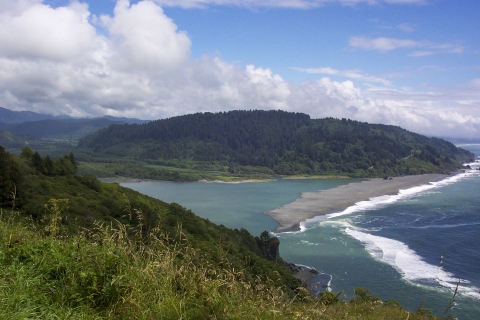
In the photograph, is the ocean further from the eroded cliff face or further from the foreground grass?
the foreground grass

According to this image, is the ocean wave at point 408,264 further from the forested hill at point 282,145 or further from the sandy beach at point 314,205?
the forested hill at point 282,145

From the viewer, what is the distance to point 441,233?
3462cm

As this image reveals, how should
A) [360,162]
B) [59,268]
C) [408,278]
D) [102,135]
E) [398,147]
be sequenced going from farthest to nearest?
[102,135]
[398,147]
[360,162]
[408,278]
[59,268]

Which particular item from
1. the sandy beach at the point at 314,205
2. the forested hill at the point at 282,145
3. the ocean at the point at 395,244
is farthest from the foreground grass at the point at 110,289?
the forested hill at the point at 282,145

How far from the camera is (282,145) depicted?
157 m

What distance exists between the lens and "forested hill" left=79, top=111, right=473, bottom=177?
400 feet

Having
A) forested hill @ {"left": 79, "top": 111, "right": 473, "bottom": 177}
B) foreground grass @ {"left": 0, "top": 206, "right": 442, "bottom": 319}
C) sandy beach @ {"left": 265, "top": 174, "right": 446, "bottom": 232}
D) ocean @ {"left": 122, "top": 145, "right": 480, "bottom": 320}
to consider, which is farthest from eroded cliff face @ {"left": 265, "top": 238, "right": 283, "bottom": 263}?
forested hill @ {"left": 79, "top": 111, "right": 473, "bottom": 177}

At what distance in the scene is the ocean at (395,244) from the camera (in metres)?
21.9

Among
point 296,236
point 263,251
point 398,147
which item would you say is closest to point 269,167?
point 398,147

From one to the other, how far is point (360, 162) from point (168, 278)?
124820 mm

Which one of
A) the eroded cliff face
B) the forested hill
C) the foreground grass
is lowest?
the eroded cliff face

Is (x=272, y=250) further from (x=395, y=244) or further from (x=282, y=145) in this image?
(x=282, y=145)

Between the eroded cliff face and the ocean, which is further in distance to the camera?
the eroded cliff face

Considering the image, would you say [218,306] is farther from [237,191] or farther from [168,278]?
[237,191]
